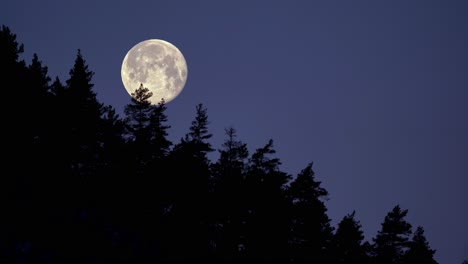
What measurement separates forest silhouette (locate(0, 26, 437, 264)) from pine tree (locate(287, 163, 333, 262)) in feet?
0.26

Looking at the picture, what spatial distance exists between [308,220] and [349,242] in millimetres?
6429

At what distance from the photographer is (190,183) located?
42.7 m

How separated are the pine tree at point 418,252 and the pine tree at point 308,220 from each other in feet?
22.1

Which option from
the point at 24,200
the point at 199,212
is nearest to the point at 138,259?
the point at 24,200

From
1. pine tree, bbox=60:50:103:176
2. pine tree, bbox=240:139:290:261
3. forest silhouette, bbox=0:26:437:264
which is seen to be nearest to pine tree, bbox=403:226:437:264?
forest silhouette, bbox=0:26:437:264

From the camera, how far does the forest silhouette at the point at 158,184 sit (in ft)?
122

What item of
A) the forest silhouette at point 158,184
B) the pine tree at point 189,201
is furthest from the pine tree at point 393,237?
the pine tree at point 189,201

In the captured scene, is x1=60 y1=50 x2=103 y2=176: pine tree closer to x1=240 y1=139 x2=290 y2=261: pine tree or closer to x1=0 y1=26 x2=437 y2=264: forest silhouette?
x1=0 y1=26 x2=437 y2=264: forest silhouette

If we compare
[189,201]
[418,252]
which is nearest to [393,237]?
[418,252]

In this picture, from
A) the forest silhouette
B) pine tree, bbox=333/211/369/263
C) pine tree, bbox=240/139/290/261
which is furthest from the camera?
pine tree, bbox=333/211/369/263

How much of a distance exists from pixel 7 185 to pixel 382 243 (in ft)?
101

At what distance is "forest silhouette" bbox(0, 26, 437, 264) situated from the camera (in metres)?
37.1

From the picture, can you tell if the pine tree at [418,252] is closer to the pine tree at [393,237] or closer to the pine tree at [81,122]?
the pine tree at [393,237]

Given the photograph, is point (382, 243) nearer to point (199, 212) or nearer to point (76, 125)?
point (199, 212)
